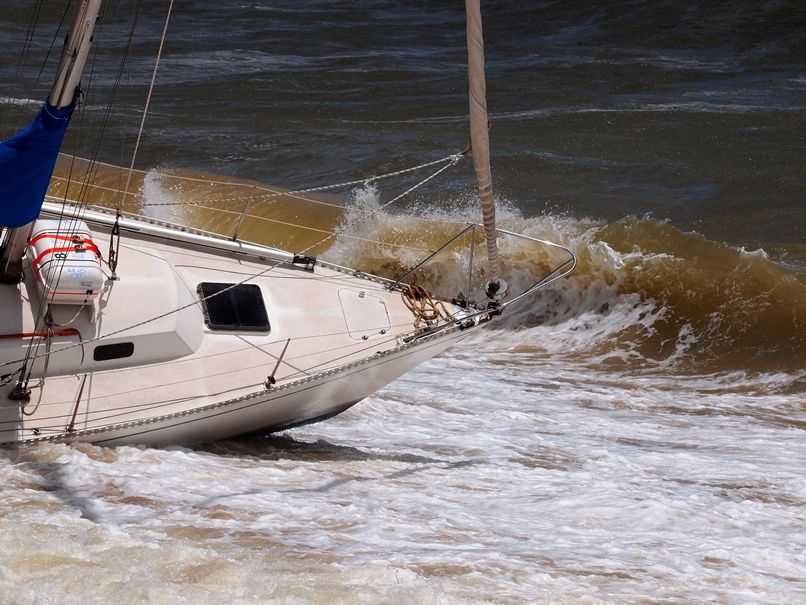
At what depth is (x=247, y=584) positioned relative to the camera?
7.95m

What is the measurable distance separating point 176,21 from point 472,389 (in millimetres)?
25021

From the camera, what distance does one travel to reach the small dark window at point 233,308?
1133 centimetres

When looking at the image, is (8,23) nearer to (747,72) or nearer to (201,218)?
(201,218)

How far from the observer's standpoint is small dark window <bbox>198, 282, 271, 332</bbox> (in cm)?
1133

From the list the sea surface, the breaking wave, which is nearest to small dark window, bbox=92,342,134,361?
the sea surface

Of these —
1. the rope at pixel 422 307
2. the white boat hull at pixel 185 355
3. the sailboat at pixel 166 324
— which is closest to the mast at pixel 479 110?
the sailboat at pixel 166 324

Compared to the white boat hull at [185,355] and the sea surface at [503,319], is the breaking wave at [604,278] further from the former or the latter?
the white boat hull at [185,355]

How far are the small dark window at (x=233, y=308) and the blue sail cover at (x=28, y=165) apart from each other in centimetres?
192

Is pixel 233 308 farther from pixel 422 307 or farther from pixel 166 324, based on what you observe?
pixel 422 307

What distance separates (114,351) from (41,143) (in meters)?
1.91

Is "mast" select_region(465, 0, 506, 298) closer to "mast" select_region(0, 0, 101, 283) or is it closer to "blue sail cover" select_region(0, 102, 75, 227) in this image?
"mast" select_region(0, 0, 101, 283)

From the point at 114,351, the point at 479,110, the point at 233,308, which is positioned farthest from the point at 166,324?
the point at 479,110

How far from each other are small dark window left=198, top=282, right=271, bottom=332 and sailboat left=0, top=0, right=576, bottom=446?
13 mm

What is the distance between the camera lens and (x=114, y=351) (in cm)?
1063
